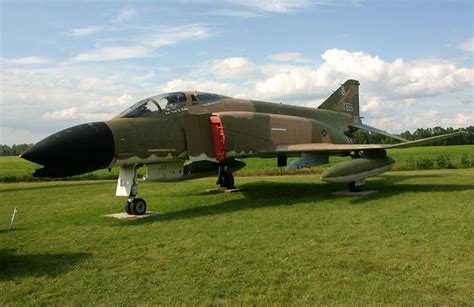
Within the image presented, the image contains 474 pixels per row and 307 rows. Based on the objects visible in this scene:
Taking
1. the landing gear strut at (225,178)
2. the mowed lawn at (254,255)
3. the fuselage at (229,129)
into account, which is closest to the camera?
the mowed lawn at (254,255)

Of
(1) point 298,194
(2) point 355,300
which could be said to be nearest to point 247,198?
(1) point 298,194

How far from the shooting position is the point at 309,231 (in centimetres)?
747

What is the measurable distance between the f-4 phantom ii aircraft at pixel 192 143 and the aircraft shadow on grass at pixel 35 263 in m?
2.47

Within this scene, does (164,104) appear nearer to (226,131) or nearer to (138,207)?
(226,131)

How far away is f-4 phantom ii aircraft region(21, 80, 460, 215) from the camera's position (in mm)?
8961

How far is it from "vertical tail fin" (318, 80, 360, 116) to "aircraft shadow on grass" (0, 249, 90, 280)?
13.5 m

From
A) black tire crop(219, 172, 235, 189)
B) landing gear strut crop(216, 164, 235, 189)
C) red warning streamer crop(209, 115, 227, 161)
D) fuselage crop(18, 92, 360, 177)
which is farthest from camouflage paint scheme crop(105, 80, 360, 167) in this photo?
black tire crop(219, 172, 235, 189)

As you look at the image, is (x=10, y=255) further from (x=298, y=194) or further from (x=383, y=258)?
(x=298, y=194)

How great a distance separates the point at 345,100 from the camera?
18.6m

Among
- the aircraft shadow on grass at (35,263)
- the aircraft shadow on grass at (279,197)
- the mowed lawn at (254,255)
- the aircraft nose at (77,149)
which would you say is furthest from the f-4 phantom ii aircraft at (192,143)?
the aircraft shadow on grass at (35,263)

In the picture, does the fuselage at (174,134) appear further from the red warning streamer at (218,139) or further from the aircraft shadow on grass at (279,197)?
the aircraft shadow on grass at (279,197)

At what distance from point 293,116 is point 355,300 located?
36.4ft

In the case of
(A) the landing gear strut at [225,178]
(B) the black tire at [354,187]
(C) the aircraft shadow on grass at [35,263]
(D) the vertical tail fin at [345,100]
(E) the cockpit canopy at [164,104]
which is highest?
(D) the vertical tail fin at [345,100]

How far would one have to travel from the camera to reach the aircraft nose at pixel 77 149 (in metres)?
8.52
